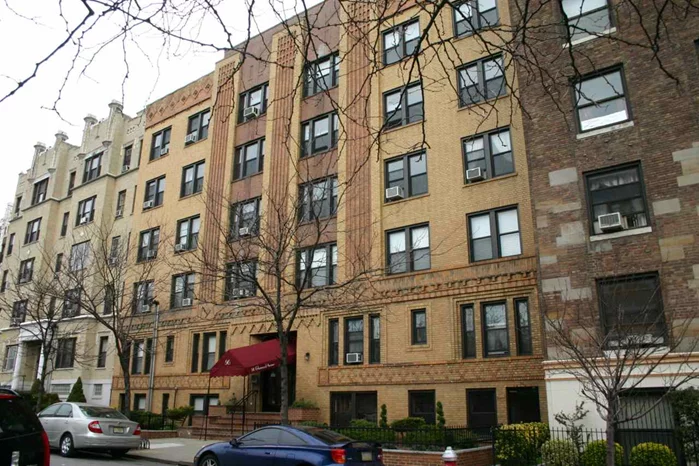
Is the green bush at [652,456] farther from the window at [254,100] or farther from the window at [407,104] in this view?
the window at [254,100]

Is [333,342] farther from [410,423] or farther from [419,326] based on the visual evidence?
[410,423]

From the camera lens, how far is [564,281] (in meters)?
16.3

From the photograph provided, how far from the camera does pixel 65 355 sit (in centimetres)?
3581

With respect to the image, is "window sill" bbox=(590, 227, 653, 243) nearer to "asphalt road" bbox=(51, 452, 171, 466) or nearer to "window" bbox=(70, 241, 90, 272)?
"asphalt road" bbox=(51, 452, 171, 466)

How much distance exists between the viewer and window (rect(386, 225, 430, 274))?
2264 cm

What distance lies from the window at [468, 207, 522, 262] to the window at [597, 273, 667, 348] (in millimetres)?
5039

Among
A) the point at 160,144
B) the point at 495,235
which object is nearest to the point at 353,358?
the point at 495,235

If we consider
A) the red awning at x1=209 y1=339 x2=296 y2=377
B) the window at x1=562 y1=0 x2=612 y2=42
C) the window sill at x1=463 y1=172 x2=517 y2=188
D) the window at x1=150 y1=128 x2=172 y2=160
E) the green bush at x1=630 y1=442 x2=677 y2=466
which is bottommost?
the green bush at x1=630 y1=442 x2=677 y2=466

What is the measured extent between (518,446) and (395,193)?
11232 mm

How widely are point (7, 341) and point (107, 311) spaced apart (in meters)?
13.1

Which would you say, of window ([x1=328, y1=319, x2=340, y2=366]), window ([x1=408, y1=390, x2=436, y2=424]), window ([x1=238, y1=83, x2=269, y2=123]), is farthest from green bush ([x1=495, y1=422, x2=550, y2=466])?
window ([x1=238, y1=83, x2=269, y2=123])

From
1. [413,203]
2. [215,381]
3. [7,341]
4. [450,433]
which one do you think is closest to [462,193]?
[413,203]

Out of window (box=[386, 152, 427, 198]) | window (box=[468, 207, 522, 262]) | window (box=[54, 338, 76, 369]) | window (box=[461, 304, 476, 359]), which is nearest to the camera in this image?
window (box=[461, 304, 476, 359])

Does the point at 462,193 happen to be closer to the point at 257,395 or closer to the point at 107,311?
the point at 257,395
